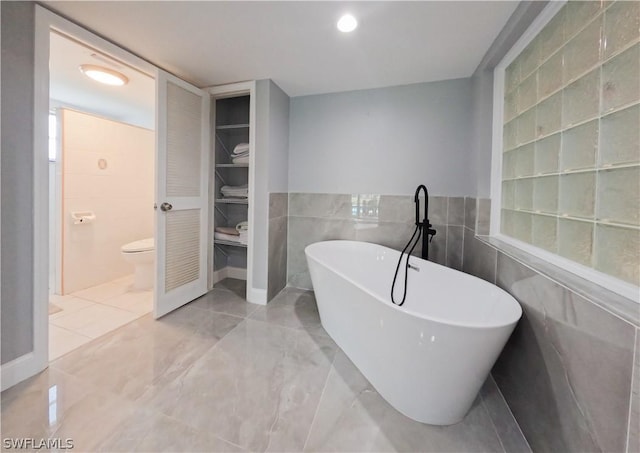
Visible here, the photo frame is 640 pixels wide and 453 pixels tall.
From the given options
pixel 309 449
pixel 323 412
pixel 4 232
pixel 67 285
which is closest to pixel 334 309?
pixel 323 412

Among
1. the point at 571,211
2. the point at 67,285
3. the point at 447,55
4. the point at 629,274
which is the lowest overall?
the point at 67,285

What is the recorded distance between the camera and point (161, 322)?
199cm

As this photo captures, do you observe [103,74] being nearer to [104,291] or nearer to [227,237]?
[227,237]

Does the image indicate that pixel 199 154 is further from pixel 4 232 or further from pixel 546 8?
pixel 546 8

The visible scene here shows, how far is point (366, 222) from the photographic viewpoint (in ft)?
8.15

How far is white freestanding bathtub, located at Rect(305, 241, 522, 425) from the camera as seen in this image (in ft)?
3.10

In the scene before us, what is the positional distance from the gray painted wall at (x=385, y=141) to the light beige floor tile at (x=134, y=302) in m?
1.80

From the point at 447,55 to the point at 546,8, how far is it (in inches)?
25.1

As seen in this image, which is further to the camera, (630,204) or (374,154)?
(374,154)

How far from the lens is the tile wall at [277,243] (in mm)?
2406

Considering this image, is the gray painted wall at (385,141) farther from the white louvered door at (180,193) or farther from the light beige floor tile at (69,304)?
the light beige floor tile at (69,304)

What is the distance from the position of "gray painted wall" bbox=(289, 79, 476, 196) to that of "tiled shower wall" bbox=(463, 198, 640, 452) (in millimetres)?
1161

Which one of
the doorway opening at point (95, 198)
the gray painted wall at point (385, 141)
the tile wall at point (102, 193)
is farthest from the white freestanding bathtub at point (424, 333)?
the tile wall at point (102, 193)

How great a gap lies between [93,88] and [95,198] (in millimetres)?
1175
